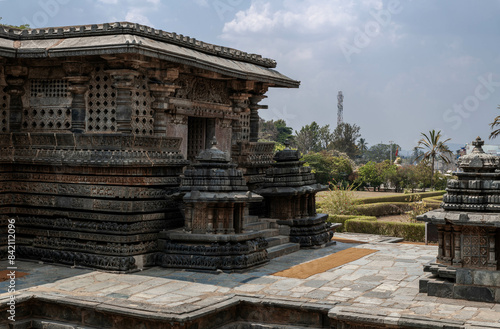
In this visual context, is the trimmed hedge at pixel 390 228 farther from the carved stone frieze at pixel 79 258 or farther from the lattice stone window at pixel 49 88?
the lattice stone window at pixel 49 88

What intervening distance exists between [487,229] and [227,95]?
724cm

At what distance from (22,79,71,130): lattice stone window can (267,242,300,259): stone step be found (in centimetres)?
464

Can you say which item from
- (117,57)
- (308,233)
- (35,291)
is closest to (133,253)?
(35,291)

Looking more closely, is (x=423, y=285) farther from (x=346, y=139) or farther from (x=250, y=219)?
(x=346, y=139)

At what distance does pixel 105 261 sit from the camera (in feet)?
33.0

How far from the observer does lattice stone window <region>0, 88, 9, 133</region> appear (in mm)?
11461

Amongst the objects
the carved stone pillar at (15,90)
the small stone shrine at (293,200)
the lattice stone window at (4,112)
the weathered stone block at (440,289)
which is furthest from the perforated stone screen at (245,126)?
the weathered stone block at (440,289)

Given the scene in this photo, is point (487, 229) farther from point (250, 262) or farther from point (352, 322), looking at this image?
point (250, 262)

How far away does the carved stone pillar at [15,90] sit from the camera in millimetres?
11328

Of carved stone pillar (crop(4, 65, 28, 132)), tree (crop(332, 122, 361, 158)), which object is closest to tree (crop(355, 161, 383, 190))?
tree (crop(332, 122, 361, 158))

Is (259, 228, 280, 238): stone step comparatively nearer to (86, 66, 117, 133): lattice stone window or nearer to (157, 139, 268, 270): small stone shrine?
(157, 139, 268, 270): small stone shrine

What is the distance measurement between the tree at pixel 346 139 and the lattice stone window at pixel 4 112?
5675 centimetres

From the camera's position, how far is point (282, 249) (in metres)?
12.0

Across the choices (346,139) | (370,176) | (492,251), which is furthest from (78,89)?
(346,139)
